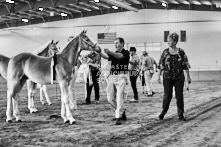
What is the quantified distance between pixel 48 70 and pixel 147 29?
1145 inches

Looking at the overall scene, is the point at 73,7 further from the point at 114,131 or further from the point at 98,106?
the point at 114,131

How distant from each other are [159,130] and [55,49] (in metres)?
5.76

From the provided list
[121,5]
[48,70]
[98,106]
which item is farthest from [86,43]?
[121,5]

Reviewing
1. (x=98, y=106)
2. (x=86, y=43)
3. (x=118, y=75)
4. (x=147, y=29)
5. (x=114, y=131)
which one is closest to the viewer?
(x=114, y=131)

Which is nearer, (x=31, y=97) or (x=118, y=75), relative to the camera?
(x=118, y=75)

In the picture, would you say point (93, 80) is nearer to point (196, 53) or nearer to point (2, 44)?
point (196, 53)

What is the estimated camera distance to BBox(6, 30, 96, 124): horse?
8.81 metres

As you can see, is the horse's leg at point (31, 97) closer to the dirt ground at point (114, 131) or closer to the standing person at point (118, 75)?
the dirt ground at point (114, 131)

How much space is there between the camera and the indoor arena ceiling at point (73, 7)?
30.1 metres

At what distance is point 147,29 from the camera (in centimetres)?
3744

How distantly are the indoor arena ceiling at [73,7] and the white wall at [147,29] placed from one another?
478mm

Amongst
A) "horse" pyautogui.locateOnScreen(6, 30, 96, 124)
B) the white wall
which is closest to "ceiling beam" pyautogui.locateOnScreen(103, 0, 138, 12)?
the white wall

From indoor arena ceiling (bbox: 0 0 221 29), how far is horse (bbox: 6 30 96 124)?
68.1ft

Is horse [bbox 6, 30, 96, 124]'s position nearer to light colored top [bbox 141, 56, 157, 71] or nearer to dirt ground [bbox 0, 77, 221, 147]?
dirt ground [bbox 0, 77, 221, 147]
